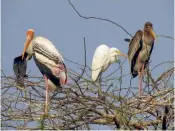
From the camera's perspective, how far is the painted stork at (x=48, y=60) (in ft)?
24.9

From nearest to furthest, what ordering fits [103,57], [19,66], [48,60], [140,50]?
[48,60], [19,66], [140,50], [103,57]

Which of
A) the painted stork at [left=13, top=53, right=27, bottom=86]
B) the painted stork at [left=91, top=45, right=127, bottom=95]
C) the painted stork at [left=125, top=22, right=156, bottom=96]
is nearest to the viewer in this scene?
the painted stork at [left=13, top=53, right=27, bottom=86]

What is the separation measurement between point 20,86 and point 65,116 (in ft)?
2.31

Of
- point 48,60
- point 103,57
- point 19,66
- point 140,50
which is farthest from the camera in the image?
point 103,57

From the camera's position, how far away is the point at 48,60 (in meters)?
7.80

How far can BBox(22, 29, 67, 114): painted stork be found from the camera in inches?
299

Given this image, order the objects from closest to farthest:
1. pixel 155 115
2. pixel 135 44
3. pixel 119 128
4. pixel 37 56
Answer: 1. pixel 119 128
2. pixel 155 115
3. pixel 37 56
4. pixel 135 44

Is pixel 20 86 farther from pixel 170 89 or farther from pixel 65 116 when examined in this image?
pixel 170 89

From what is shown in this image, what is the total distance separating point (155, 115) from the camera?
19.7ft

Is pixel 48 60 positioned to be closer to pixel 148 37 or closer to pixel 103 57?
pixel 103 57

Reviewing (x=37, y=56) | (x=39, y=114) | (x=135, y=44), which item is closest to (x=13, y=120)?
(x=39, y=114)

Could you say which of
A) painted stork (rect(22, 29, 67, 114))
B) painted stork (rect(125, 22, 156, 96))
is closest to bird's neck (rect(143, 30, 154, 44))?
painted stork (rect(125, 22, 156, 96))

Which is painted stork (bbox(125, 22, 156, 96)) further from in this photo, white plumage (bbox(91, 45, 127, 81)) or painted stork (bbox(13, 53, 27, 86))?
painted stork (bbox(13, 53, 27, 86))

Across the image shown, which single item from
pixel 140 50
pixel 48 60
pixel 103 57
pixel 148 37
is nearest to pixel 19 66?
pixel 48 60
